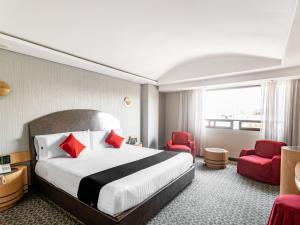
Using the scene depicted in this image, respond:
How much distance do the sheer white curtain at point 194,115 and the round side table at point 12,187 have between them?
4410 millimetres

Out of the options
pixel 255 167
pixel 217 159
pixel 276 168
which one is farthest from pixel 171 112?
pixel 276 168

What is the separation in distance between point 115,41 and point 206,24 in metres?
1.61

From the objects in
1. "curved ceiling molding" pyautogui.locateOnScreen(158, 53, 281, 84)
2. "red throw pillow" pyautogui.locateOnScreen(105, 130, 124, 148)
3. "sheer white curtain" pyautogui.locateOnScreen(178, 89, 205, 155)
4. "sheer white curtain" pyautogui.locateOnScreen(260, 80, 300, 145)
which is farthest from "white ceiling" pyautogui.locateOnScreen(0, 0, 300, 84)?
"red throw pillow" pyautogui.locateOnScreen(105, 130, 124, 148)

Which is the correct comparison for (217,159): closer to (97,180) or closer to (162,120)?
(162,120)

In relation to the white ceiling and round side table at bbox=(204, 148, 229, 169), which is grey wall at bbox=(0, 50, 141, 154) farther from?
round side table at bbox=(204, 148, 229, 169)

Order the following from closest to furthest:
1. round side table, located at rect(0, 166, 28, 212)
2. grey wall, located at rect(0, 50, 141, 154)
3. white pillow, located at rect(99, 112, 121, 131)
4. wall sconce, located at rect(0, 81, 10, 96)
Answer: round side table, located at rect(0, 166, 28, 212)
wall sconce, located at rect(0, 81, 10, 96)
grey wall, located at rect(0, 50, 141, 154)
white pillow, located at rect(99, 112, 121, 131)

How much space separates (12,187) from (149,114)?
3611 millimetres

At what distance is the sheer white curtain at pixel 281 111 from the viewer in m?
3.64

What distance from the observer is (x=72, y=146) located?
9.32 feet

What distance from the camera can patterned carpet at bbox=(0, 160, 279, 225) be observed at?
206 cm

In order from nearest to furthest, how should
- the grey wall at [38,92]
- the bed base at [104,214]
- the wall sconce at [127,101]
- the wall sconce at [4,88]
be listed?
the bed base at [104,214] → the wall sconce at [4,88] → the grey wall at [38,92] → the wall sconce at [127,101]

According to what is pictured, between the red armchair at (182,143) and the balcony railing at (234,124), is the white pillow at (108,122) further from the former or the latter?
the balcony railing at (234,124)

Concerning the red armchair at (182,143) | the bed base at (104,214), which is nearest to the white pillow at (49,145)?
the bed base at (104,214)

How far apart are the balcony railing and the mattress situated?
2.27 m
